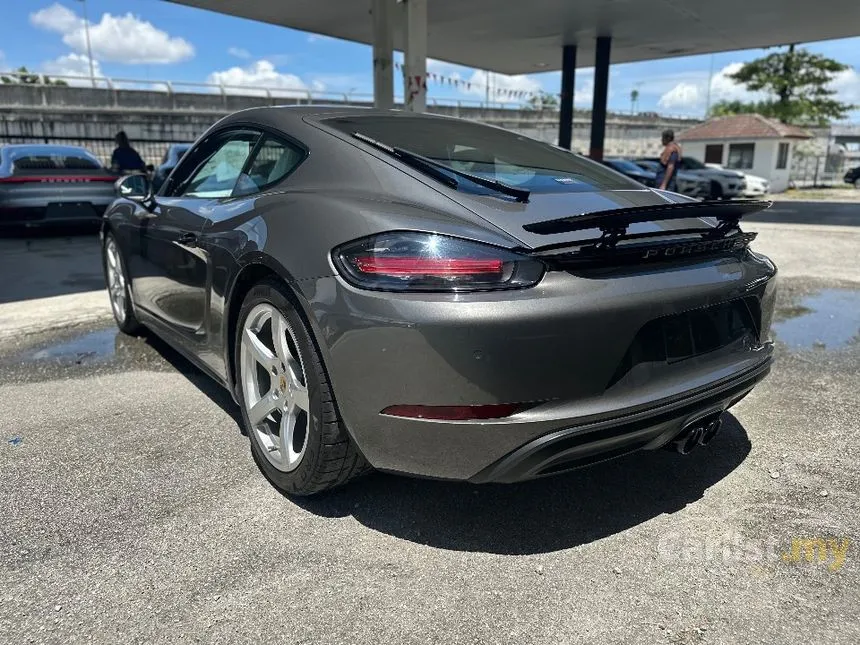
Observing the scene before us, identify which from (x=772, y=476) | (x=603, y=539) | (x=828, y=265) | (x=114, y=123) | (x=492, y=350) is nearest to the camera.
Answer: (x=492, y=350)

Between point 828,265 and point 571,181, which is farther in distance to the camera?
point 828,265

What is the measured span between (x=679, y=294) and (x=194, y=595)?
177 cm

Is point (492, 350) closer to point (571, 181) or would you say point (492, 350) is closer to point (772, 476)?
point (571, 181)

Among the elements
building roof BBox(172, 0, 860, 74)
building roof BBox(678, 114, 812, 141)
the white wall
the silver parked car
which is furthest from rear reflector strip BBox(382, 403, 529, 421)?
building roof BBox(678, 114, 812, 141)

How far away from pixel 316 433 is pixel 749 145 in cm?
3466

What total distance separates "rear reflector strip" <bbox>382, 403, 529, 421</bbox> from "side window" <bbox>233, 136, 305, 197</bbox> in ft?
3.96

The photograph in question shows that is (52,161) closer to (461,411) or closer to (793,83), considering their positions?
(461,411)

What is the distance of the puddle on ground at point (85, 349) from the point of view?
14.3 ft

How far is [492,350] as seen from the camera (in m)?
1.85

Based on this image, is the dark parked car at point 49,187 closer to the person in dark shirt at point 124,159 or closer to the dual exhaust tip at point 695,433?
the person in dark shirt at point 124,159

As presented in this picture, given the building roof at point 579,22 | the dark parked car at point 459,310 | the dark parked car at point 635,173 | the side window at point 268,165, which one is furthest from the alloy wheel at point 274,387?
the dark parked car at point 635,173

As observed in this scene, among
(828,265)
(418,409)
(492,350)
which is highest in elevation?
Result: (492,350)

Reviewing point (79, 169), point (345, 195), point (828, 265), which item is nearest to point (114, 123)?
point (79, 169)

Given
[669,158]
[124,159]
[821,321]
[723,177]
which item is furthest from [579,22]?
[821,321]
